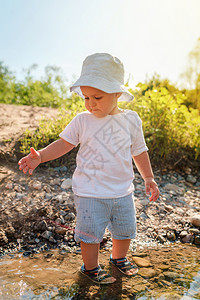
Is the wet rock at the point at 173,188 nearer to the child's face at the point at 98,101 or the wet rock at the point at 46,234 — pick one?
the wet rock at the point at 46,234

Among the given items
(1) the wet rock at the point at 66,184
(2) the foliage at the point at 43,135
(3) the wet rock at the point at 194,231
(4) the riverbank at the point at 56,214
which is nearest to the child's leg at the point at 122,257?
(4) the riverbank at the point at 56,214

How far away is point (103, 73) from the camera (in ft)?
6.44

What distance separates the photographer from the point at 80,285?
198 cm

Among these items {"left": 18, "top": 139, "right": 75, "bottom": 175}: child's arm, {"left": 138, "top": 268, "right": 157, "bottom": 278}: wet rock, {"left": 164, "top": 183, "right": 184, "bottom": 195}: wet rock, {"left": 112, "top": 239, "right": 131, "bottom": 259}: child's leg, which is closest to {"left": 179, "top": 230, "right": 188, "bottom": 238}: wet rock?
{"left": 138, "top": 268, "right": 157, "bottom": 278}: wet rock

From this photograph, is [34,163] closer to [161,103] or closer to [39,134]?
[39,134]

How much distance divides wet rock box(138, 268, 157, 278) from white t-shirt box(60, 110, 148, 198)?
0.63 metres

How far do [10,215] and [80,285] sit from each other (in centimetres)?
110

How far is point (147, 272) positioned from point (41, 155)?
3.85 ft

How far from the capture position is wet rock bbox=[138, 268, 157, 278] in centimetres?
217

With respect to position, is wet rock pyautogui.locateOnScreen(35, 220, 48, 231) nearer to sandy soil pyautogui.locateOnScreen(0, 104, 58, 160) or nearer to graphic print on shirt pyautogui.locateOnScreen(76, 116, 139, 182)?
graphic print on shirt pyautogui.locateOnScreen(76, 116, 139, 182)

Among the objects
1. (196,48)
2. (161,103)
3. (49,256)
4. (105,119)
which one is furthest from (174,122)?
(196,48)

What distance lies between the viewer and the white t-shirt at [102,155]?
202 centimetres

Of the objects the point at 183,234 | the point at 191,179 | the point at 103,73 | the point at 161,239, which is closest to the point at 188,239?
the point at 183,234

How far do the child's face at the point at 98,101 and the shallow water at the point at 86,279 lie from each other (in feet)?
3.82
